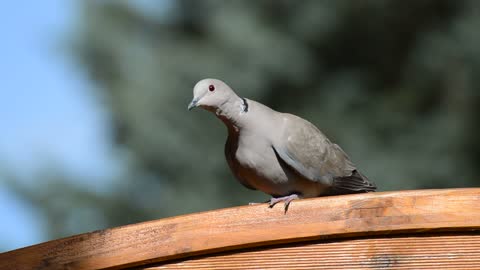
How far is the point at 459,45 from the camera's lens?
382 inches

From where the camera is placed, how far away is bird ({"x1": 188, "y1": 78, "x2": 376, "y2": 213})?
343 cm

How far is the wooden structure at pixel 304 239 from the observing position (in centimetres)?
204

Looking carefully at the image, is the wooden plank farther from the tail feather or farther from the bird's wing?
the tail feather

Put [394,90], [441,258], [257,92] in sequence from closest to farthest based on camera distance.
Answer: [441,258] → [257,92] → [394,90]

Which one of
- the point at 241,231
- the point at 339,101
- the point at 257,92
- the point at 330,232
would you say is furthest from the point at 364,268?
the point at 339,101

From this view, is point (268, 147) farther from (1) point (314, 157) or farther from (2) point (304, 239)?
(2) point (304, 239)

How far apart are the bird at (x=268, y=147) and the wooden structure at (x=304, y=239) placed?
3.99 ft

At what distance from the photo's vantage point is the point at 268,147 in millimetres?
3469

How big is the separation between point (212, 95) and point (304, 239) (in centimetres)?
137

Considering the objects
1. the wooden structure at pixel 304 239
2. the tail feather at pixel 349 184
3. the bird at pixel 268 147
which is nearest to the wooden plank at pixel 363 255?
the wooden structure at pixel 304 239

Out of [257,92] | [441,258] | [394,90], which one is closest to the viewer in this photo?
[441,258]

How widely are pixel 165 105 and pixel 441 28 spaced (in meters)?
3.05

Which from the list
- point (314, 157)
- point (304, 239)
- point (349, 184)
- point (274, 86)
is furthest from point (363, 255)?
point (274, 86)

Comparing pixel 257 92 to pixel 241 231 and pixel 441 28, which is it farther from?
pixel 241 231
